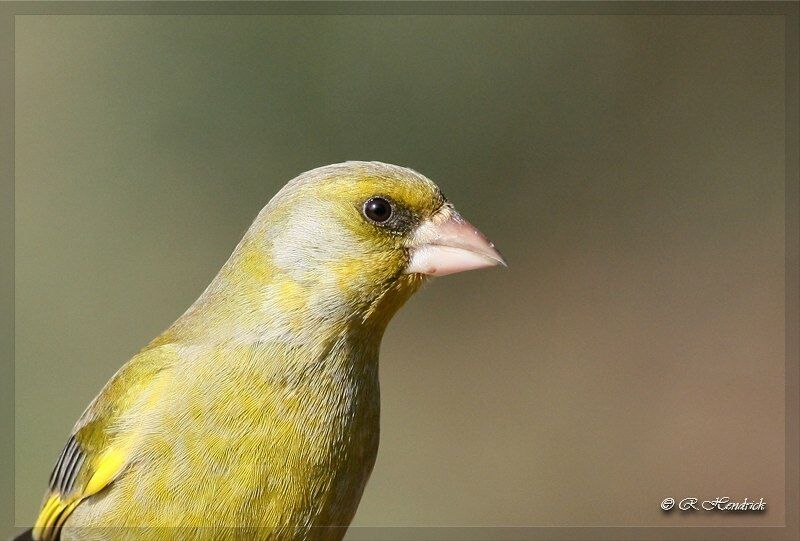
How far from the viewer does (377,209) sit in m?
2.60

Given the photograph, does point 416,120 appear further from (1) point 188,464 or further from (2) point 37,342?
(1) point 188,464

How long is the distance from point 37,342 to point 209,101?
182 centimetres

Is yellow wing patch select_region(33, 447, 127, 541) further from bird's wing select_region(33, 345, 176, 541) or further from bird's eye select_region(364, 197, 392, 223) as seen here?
bird's eye select_region(364, 197, 392, 223)

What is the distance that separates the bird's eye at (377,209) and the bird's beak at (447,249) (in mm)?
101

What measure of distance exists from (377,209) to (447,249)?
0.22 m

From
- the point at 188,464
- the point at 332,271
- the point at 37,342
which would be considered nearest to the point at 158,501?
the point at 188,464

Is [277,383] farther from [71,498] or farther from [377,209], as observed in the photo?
[71,498]

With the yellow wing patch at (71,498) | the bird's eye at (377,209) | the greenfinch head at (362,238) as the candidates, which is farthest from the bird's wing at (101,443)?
the bird's eye at (377,209)

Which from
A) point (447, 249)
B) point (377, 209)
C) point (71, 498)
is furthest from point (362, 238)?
point (71, 498)

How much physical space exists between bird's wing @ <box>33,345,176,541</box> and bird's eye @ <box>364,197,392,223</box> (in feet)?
2.09

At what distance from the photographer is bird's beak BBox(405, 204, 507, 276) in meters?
2.61

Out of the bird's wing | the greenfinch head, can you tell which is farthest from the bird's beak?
the bird's wing

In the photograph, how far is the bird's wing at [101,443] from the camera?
254 cm

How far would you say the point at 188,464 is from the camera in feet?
7.78
